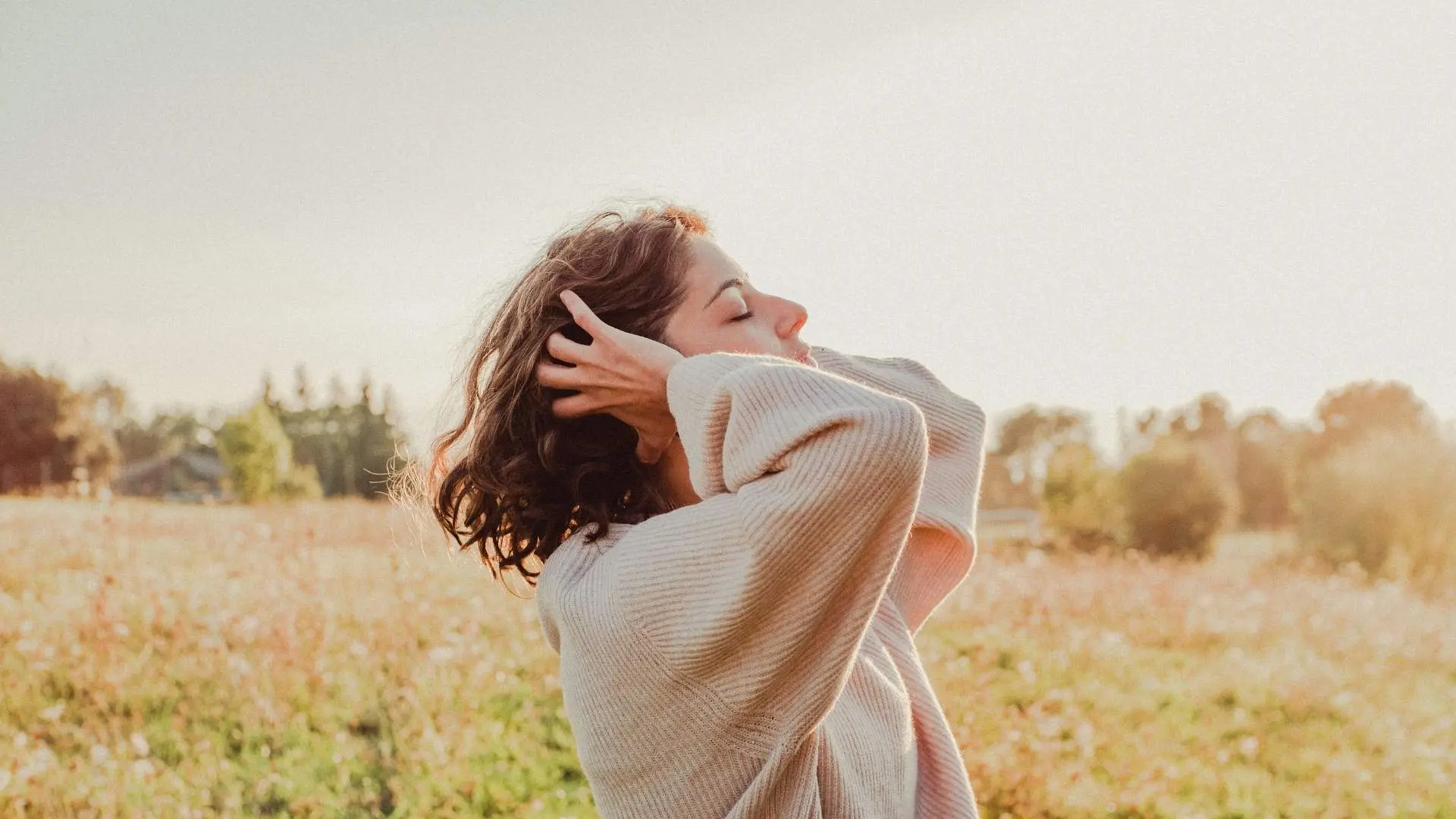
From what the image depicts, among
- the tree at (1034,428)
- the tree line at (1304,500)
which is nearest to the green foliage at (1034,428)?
the tree at (1034,428)

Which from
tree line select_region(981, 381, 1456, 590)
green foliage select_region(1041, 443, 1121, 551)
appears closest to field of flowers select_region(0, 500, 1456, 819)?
tree line select_region(981, 381, 1456, 590)

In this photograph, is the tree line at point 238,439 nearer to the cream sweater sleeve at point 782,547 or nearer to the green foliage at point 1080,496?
the green foliage at point 1080,496

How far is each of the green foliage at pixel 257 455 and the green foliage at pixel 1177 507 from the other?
66.2ft

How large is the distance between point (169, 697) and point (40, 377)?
26905 mm

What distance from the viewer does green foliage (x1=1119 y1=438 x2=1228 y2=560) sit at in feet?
62.1

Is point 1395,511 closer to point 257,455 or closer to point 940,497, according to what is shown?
point 940,497

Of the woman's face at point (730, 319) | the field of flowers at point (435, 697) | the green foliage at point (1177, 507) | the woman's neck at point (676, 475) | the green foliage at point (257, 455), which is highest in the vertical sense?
the woman's face at point (730, 319)

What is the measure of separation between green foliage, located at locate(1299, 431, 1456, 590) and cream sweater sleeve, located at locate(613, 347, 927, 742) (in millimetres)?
16848

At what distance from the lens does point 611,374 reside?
1.66 metres

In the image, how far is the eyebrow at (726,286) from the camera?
72.4 inches

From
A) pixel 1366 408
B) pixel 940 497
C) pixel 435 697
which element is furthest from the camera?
pixel 1366 408

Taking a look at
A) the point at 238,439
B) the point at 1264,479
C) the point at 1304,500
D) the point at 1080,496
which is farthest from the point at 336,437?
the point at 1264,479

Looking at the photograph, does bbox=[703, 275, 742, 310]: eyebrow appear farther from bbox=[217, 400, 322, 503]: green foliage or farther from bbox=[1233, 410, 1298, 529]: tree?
bbox=[1233, 410, 1298, 529]: tree

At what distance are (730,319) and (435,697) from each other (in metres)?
Answer: 3.12
